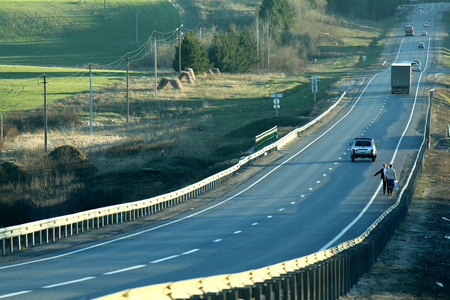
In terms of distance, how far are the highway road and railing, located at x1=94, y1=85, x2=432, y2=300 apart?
275 centimetres

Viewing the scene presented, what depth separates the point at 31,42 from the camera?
474 ft

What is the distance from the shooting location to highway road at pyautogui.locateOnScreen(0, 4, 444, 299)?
53.4 feet

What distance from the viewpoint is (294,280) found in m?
11.6

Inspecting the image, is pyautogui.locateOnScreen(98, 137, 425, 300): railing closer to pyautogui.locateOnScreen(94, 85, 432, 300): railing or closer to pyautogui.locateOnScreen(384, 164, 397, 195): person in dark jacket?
pyautogui.locateOnScreen(94, 85, 432, 300): railing

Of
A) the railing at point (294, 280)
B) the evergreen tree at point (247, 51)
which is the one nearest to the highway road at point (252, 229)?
the railing at point (294, 280)

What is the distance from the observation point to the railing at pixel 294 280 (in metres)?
8.25

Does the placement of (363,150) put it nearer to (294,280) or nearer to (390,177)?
(390,177)

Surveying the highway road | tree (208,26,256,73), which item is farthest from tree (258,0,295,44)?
the highway road

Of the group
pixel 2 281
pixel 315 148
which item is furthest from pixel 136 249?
pixel 315 148

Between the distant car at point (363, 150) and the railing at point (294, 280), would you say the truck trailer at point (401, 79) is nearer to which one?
the distant car at point (363, 150)

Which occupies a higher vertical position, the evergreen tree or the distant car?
the evergreen tree

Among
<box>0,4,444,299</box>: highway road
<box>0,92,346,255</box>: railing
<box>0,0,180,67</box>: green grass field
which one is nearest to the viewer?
<box>0,4,444,299</box>: highway road

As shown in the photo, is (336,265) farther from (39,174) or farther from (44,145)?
(44,145)

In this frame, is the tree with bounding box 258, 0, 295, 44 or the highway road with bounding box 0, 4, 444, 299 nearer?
the highway road with bounding box 0, 4, 444, 299
